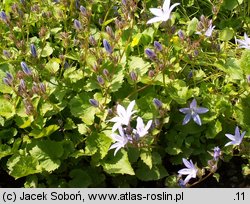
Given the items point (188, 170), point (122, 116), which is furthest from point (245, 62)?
point (122, 116)

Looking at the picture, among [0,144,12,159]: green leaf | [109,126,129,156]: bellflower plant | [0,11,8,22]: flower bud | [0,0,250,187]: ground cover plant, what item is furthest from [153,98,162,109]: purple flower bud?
[0,11,8,22]: flower bud

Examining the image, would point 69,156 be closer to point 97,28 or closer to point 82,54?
point 82,54

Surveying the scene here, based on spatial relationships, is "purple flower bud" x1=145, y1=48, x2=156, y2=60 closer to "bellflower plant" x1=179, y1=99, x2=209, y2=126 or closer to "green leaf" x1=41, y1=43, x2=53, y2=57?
"bellflower plant" x1=179, y1=99, x2=209, y2=126

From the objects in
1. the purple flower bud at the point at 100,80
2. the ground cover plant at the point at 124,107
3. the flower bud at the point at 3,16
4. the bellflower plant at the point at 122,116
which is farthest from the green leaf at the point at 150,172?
the flower bud at the point at 3,16

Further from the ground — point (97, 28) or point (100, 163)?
point (97, 28)

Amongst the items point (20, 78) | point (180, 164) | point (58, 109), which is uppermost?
point (20, 78)

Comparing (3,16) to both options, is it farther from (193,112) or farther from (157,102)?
(193,112)
